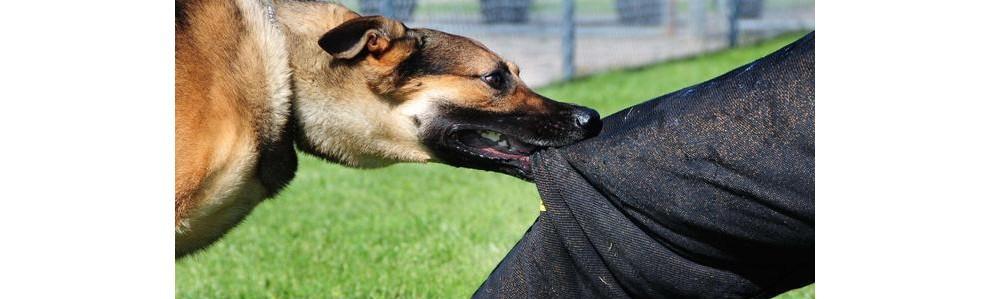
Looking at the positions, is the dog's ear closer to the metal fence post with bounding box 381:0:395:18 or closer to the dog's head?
the dog's head

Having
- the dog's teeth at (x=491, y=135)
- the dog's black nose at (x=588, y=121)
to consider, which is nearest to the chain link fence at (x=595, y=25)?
the dog's teeth at (x=491, y=135)

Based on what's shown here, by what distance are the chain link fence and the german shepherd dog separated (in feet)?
15.4

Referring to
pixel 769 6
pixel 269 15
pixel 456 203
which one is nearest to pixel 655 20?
pixel 769 6

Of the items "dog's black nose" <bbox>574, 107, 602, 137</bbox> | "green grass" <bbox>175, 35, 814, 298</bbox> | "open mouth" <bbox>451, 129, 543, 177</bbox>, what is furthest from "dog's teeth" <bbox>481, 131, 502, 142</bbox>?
"green grass" <bbox>175, 35, 814, 298</bbox>

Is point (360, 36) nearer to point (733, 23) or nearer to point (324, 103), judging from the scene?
point (324, 103)

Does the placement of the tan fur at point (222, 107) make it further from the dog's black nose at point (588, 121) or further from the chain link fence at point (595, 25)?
the chain link fence at point (595, 25)

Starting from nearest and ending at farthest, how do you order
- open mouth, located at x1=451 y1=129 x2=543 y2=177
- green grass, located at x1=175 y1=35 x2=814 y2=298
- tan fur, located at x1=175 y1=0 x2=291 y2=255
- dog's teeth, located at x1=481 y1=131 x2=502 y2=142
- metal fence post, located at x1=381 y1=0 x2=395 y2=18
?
1. tan fur, located at x1=175 y1=0 x2=291 y2=255
2. open mouth, located at x1=451 y1=129 x2=543 y2=177
3. dog's teeth, located at x1=481 y1=131 x2=502 y2=142
4. green grass, located at x1=175 y1=35 x2=814 y2=298
5. metal fence post, located at x1=381 y1=0 x2=395 y2=18

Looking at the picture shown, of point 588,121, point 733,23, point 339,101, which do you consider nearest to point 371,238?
point 339,101

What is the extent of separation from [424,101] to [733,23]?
389 inches

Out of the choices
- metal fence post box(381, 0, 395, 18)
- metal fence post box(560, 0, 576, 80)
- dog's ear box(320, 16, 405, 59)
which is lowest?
metal fence post box(560, 0, 576, 80)

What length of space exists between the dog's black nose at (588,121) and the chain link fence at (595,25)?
5.04 m

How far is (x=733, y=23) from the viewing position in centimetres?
1270

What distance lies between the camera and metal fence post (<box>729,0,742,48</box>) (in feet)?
41.2
